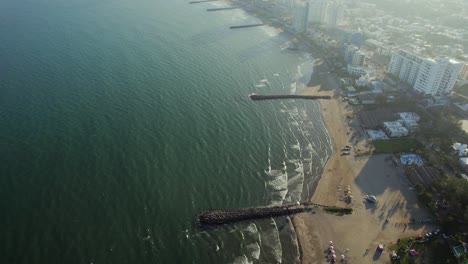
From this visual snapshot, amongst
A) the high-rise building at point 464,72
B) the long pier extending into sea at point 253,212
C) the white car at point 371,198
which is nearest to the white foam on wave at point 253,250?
the long pier extending into sea at point 253,212

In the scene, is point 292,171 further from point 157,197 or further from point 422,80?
point 422,80

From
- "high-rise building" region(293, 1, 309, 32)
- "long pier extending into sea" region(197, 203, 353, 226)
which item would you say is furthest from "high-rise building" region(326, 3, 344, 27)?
"long pier extending into sea" region(197, 203, 353, 226)

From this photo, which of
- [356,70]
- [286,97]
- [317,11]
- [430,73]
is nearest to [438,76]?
[430,73]

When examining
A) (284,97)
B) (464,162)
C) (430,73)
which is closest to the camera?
(464,162)

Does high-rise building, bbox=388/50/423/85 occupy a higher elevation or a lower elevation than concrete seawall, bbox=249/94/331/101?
higher

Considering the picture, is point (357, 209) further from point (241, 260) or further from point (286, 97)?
point (286, 97)

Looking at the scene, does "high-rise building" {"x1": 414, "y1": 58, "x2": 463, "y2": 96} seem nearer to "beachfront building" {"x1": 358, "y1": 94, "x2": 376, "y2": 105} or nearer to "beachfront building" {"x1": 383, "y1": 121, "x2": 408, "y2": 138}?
"beachfront building" {"x1": 358, "y1": 94, "x2": 376, "y2": 105}

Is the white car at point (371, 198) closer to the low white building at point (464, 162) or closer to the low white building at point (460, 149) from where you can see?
the low white building at point (464, 162)
